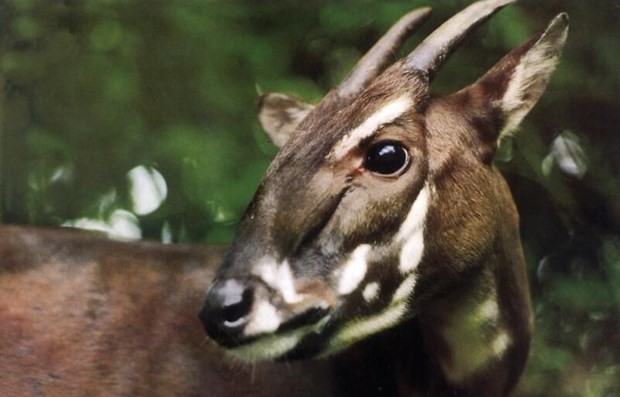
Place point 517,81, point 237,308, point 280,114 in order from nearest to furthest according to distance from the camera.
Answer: point 237,308, point 517,81, point 280,114

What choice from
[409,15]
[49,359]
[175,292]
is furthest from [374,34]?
[49,359]

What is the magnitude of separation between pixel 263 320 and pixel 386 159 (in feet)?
0.89

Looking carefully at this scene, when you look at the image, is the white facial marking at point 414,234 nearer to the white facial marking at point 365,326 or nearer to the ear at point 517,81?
the white facial marking at point 365,326

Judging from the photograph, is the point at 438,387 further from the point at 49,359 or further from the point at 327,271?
the point at 49,359

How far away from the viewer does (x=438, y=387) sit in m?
1.35

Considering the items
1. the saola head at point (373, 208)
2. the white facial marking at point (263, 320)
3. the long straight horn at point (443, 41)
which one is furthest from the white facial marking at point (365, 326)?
the long straight horn at point (443, 41)

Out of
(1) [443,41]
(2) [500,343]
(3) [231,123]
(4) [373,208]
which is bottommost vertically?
(2) [500,343]

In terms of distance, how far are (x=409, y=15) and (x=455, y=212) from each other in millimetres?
387

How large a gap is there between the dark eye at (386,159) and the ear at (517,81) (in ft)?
0.54

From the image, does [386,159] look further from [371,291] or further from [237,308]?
[237,308]

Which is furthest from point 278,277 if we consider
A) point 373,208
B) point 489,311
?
point 489,311

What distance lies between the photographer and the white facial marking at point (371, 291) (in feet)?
3.98

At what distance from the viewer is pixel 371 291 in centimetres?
122

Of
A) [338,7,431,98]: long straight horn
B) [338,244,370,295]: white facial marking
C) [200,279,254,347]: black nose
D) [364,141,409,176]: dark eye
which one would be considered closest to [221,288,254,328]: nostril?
[200,279,254,347]: black nose
